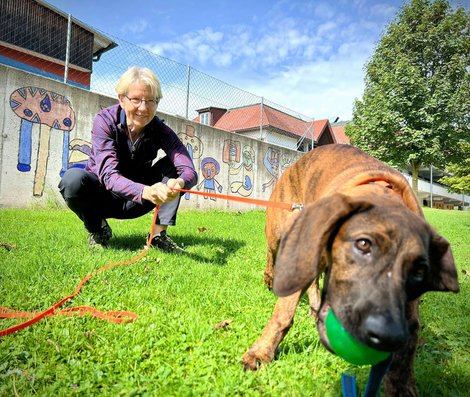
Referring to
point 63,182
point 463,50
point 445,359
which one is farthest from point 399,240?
point 463,50

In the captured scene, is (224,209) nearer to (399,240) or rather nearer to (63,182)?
(63,182)

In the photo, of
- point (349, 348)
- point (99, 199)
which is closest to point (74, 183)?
point (99, 199)

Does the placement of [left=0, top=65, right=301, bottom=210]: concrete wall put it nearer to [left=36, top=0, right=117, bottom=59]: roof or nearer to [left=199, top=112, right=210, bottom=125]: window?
[left=36, top=0, right=117, bottom=59]: roof

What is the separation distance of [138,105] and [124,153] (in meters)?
0.71

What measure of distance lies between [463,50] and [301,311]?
88.6ft

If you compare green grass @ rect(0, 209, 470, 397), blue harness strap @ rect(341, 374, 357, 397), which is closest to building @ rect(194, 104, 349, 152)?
green grass @ rect(0, 209, 470, 397)

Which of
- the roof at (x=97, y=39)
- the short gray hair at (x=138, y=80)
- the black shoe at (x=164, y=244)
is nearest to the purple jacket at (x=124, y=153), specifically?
the short gray hair at (x=138, y=80)

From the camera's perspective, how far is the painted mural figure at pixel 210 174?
38.6ft

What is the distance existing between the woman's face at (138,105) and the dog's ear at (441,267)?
10.7 ft

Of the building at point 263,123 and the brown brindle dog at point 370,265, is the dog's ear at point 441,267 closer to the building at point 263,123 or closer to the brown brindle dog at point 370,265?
the brown brindle dog at point 370,265

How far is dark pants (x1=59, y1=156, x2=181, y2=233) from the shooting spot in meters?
4.42

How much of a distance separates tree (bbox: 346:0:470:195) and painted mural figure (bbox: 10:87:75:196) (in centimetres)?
1995

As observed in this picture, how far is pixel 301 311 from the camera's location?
3154mm

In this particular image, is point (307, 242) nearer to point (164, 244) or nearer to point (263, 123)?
point (164, 244)
